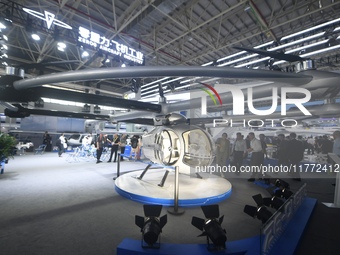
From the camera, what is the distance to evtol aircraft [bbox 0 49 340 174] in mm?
912

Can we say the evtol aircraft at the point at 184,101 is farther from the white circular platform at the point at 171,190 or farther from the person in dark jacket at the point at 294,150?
the person in dark jacket at the point at 294,150

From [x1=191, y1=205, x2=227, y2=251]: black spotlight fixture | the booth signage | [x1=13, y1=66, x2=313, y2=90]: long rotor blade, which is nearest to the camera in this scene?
[x1=13, y1=66, x2=313, y2=90]: long rotor blade

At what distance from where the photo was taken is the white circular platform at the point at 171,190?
4316mm

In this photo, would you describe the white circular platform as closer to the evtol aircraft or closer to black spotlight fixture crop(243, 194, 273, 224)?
the evtol aircraft

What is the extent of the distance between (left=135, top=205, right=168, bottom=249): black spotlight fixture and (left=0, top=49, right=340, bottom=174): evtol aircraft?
4.87ft

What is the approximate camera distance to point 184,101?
2.44 m

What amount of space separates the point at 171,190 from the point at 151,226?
8.53 ft

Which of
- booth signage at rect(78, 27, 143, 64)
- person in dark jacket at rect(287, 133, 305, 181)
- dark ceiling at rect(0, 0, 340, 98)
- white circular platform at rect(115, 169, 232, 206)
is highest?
dark ceiling at rect(0, 0, 340, 98)

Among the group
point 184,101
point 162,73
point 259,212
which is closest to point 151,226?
point 259,212

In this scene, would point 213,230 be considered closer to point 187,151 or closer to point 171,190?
point 187,151

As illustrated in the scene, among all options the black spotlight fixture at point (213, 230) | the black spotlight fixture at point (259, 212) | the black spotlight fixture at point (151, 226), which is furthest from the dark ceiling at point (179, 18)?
the black spotlight fixture at point (259, 212)

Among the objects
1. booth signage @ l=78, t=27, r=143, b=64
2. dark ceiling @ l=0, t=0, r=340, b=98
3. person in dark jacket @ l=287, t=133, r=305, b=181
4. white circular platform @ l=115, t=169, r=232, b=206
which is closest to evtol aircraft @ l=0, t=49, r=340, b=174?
white circular platform @ l=115, t=169, r=232, b=206

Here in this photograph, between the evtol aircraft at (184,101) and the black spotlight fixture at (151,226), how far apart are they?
1485 millimetres

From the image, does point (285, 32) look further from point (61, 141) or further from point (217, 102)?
point (61, 141)
